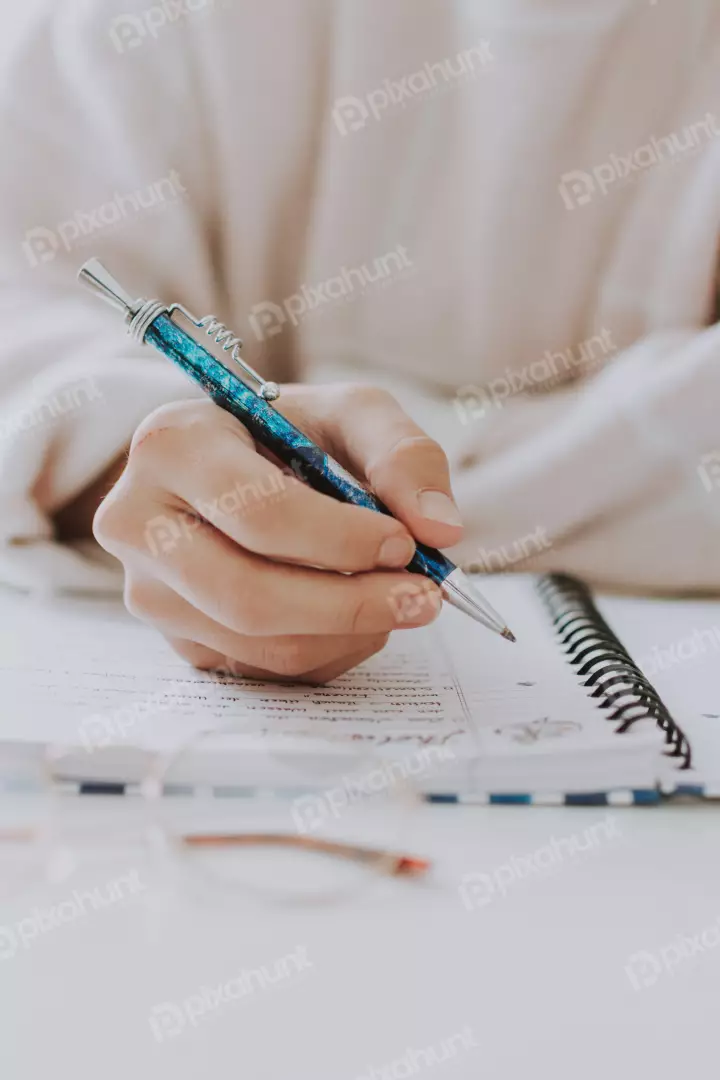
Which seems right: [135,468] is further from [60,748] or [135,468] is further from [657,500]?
[657,500]

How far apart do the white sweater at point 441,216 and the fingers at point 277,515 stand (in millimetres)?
199

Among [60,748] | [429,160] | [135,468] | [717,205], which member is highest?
[429,160]

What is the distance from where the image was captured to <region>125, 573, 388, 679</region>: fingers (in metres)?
0.38

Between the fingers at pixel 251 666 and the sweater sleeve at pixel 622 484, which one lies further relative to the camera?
the sweater sleeve at pixel 622 484

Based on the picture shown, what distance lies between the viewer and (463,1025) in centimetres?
22

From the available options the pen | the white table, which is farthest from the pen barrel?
the white table

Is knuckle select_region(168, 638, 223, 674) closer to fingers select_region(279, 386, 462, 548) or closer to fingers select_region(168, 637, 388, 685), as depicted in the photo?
fingers select_region(168, 637, 388, 685)

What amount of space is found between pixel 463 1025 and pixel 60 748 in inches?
6.9

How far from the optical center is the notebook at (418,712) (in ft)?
1.03

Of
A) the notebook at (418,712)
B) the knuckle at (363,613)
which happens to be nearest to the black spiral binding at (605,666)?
the notebook at (418,712)

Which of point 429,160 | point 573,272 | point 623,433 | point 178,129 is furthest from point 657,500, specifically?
point 178,129

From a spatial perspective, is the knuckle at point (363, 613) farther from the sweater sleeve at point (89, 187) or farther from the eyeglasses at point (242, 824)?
the sweater sleeve at point (89, 187)

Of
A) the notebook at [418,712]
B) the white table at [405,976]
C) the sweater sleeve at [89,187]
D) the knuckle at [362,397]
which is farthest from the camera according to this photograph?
the sweater sleeve at [89,187]

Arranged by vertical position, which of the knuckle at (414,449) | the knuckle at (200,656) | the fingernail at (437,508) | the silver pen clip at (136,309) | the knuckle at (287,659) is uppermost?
the silver pen clip at (136,309)
